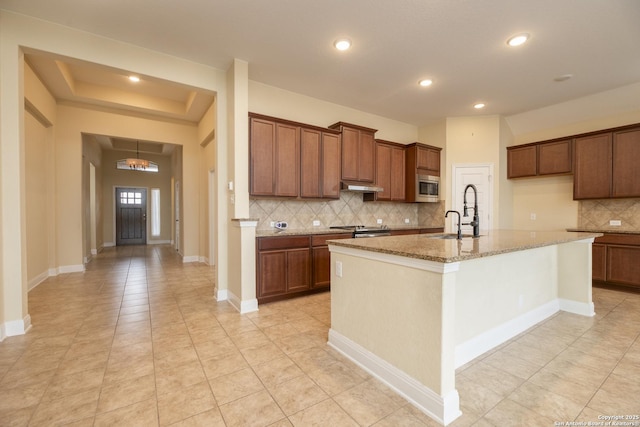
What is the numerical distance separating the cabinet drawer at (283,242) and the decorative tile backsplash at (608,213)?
15.6ft

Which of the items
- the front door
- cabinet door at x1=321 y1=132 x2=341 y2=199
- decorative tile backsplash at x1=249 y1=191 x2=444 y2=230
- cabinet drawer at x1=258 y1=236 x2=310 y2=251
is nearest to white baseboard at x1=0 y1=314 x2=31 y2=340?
cabinet drawer at x1=258 y1=236 x2=310 y2=251

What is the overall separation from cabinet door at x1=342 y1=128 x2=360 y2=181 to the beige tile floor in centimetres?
225

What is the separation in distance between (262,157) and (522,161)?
15.7 ft

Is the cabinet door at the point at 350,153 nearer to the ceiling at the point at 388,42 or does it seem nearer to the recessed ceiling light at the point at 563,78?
the ceiling at the point at 388,42

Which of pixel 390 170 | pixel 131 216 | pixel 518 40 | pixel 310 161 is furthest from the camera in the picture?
pixel 131 216

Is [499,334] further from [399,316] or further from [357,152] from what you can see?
[357,152]

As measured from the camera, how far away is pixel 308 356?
2.21 metres

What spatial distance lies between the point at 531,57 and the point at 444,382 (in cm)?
377

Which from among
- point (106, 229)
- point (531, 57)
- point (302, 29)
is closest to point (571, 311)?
point (531, 57)

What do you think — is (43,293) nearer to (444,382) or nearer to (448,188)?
(444,382)

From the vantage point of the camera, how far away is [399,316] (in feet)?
5.78

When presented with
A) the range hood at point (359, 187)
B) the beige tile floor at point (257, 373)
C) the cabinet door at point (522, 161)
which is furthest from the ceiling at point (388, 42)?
the beige tile floor at point (257, 373)

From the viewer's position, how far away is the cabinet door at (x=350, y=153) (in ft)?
14.6

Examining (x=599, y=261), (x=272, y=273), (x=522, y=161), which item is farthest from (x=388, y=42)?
(x=599, y=261)
